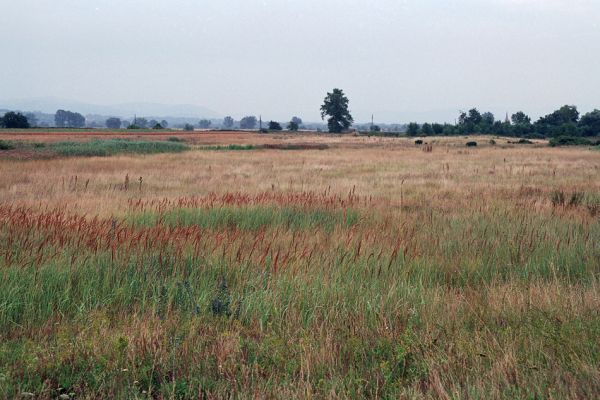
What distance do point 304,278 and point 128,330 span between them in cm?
184

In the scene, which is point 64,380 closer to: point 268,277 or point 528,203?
point 268,277

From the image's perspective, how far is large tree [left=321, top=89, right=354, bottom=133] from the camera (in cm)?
11612

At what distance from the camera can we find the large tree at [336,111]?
116 m

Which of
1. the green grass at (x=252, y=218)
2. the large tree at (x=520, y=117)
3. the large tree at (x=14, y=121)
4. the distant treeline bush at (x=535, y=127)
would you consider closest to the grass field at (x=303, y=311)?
the green grass at (x=252, y=218)

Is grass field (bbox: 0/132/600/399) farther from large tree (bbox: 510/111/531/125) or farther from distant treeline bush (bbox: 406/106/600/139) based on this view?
large tree (bbox: 510/111/531/125)

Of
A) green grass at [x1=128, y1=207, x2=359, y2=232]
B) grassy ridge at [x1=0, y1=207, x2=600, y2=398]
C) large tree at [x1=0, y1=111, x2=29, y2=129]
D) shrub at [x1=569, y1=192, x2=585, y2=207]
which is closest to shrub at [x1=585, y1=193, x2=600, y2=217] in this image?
Result: shrub at [x1=569, y1=192, x2=585, y2=207]

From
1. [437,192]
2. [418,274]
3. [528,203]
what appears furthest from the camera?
[437,192]

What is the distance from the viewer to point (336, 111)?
11706cm

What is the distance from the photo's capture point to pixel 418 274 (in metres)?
5.88

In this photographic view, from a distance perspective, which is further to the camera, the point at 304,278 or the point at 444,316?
the point at 304,278

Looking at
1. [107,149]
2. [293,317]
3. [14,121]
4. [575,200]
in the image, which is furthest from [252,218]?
[14,121]

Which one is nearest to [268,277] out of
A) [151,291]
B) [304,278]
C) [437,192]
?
[304,278]

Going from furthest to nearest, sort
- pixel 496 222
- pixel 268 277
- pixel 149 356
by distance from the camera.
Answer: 1. pixel 496 222
2. pixel 268 277
3. pixel 149 356

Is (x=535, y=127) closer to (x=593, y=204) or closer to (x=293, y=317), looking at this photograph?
(x=593, y=204)
